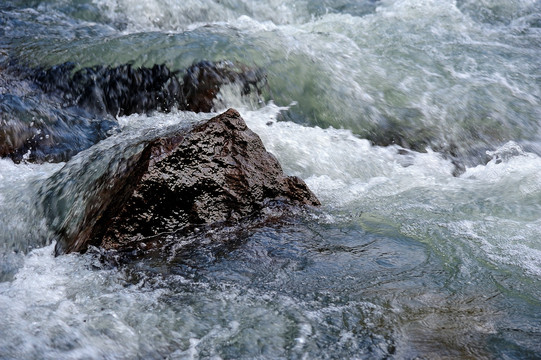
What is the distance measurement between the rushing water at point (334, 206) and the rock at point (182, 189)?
183mm

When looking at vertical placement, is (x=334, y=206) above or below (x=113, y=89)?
below

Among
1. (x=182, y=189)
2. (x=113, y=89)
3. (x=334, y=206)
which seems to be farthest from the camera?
(x=113, y=89)

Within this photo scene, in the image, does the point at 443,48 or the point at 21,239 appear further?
the point at 443,48

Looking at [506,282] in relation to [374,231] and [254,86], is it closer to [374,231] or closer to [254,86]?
[374,231]

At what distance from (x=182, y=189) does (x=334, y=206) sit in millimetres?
1111

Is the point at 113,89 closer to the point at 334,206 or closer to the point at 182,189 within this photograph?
the point at 182,189

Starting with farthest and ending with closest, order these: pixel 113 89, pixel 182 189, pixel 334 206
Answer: pixel 113 89 < pixel 334 206 < pixel 182 189

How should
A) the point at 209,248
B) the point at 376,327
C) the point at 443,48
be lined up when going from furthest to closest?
the point at 443,48 → the point at 209,248 → the point at 376,327

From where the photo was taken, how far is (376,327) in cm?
256

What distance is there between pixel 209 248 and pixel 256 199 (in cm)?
55

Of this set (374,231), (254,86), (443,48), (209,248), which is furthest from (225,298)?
(443,48)

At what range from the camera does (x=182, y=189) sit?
3469 mm

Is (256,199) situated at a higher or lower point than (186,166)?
lower

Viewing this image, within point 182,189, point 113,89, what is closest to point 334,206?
point 182,189
